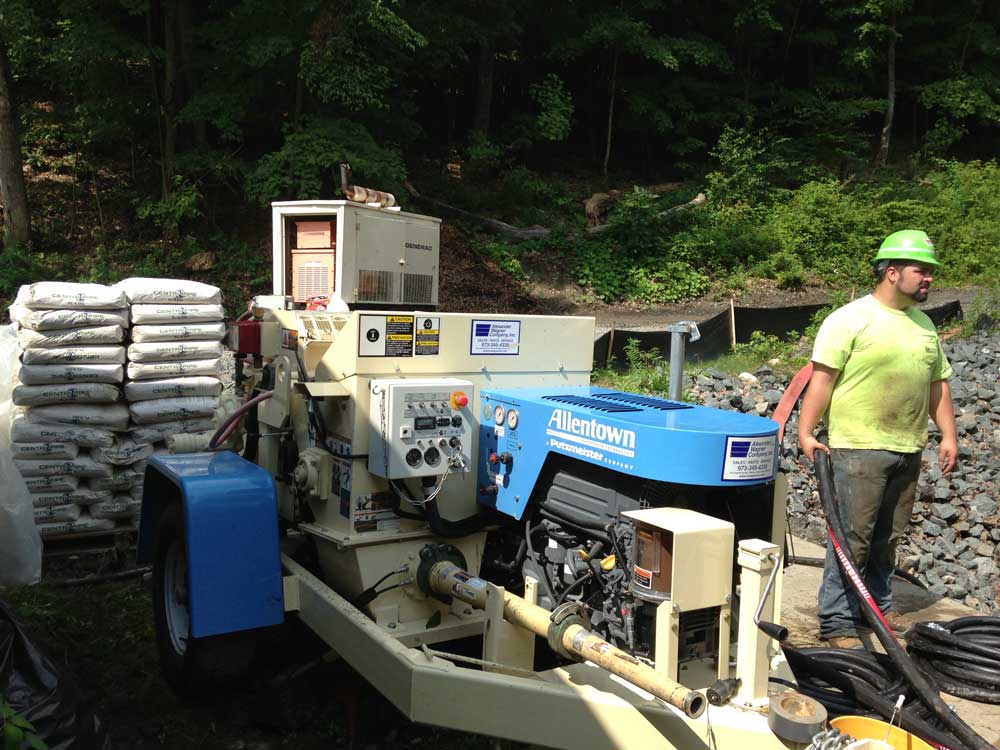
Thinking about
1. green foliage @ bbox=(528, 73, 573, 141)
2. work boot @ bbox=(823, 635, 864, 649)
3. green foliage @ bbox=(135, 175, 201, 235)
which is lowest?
work boot @ bbox=(823, 635, 864, 649)

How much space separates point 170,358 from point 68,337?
618mm

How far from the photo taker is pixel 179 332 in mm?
5539

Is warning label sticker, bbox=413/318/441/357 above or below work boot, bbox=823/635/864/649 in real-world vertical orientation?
above

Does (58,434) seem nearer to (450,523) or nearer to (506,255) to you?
(450,523)

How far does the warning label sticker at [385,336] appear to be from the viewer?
11.2 feet

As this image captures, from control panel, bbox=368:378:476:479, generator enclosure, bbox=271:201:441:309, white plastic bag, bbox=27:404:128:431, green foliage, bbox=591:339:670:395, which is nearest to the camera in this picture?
control panel, bbox=368:378:476:479

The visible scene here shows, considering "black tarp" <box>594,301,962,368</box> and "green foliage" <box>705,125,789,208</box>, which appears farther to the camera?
"green foliage" <box>705,125,789,208</box>

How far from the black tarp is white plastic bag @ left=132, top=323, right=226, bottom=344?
A: 465cm

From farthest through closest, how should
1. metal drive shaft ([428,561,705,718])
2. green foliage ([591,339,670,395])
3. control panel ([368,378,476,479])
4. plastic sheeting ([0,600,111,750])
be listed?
green foliage ([591,339,670,395]), control panel ([368,378,476,479]), plastic sheeting ([0,600,111,750]), metal drive shaft ([428,561,705,718])

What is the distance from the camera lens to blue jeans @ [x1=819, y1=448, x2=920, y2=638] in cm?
372

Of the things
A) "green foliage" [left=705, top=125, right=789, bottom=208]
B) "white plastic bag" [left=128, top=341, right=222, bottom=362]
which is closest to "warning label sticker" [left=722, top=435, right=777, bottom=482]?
"white plastic bag" [left=128, top=341, right=222, bottom=362]

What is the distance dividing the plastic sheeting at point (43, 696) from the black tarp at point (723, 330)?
7053mm

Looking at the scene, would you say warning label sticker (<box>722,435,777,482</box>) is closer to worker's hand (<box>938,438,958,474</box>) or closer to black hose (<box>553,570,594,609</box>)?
black hose (<box>553,570,594,609</box>)

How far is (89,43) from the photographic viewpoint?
472 inches
